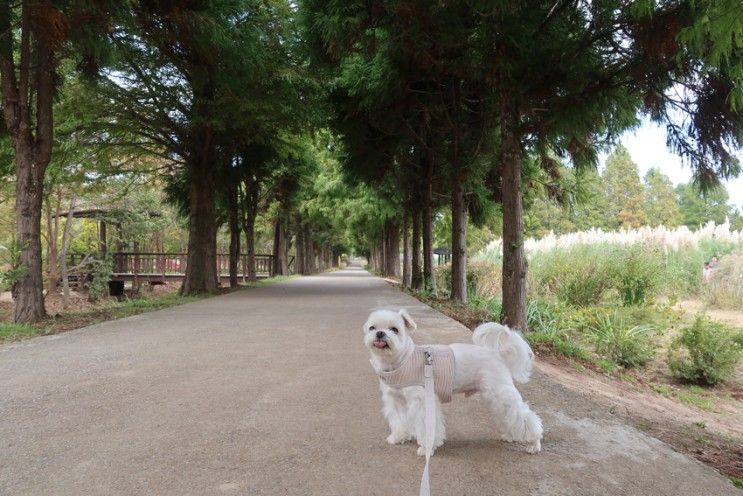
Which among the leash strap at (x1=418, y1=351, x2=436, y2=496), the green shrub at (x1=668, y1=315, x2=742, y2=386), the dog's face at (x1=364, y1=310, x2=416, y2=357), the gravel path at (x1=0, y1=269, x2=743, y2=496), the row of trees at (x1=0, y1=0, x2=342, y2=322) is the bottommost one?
the green shrub at (x1=668, y1=315, x2=742, y2=386)

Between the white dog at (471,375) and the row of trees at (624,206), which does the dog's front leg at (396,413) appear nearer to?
the white dog at (471,375)

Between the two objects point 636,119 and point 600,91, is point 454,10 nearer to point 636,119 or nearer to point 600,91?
point 600,91

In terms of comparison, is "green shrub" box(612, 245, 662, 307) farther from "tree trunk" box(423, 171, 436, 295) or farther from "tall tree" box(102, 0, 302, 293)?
"tall tree" box(102, 0, 302, 293)

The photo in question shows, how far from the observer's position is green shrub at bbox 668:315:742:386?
289 inches

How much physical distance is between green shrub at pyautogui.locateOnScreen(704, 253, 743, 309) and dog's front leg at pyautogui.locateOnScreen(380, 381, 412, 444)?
12073 mm

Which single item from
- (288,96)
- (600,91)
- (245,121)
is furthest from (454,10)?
(245,121)

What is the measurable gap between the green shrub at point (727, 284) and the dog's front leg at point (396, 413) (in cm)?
1207

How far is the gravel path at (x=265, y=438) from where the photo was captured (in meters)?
2.94

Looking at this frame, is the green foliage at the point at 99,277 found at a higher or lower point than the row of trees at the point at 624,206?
lower

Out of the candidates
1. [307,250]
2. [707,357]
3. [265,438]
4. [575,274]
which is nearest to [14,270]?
[265,438]

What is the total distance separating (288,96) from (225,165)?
575 centimetres

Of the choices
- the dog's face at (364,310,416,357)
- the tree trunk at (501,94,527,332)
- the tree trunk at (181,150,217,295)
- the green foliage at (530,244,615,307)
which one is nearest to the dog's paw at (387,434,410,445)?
the dog's face at (364,310,416,357)

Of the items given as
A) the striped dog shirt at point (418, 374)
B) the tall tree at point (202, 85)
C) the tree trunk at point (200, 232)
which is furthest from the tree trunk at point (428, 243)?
the striped dog shirt at point (418, 374)

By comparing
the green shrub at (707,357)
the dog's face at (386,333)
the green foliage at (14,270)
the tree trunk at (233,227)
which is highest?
the tree trunk at (233,227)
